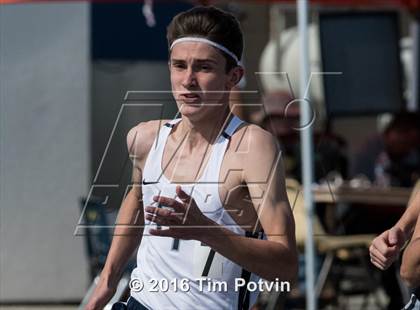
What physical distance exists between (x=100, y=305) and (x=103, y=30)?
15.9 feet

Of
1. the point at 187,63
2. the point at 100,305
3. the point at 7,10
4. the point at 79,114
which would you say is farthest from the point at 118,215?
the point at 79,114

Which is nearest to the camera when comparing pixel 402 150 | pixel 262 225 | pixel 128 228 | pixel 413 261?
pixel 262 225

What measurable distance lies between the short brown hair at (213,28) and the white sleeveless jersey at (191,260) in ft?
0.63

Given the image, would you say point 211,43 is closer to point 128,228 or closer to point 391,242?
point 128,228

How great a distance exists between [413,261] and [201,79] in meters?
0.75

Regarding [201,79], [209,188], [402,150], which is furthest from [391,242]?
[402,150]

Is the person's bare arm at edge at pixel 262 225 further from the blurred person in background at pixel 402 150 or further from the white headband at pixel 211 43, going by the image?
the blurred person in background at pixel 402 150

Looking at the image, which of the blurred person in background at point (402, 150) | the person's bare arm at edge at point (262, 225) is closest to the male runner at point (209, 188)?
the person's bare arm at edge at point (262, 225)

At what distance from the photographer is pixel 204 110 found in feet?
10.0

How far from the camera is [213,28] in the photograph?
3033mm

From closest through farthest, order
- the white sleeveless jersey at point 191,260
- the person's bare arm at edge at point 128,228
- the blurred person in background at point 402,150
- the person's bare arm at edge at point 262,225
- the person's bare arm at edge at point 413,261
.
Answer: the person's bare arm at edge at point 262,225 → the white sleeveless jersey at point 191,260 → the person's bare arm at edge at point 413,261 → the person's bare arm at edge at point 128,228 → the blurred person in background at point 402,150

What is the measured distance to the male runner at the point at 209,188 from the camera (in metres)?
2.92

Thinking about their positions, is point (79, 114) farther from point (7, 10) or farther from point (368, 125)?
point (368, 125)

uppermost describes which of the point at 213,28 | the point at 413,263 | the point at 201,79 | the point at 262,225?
the point at 213,28
